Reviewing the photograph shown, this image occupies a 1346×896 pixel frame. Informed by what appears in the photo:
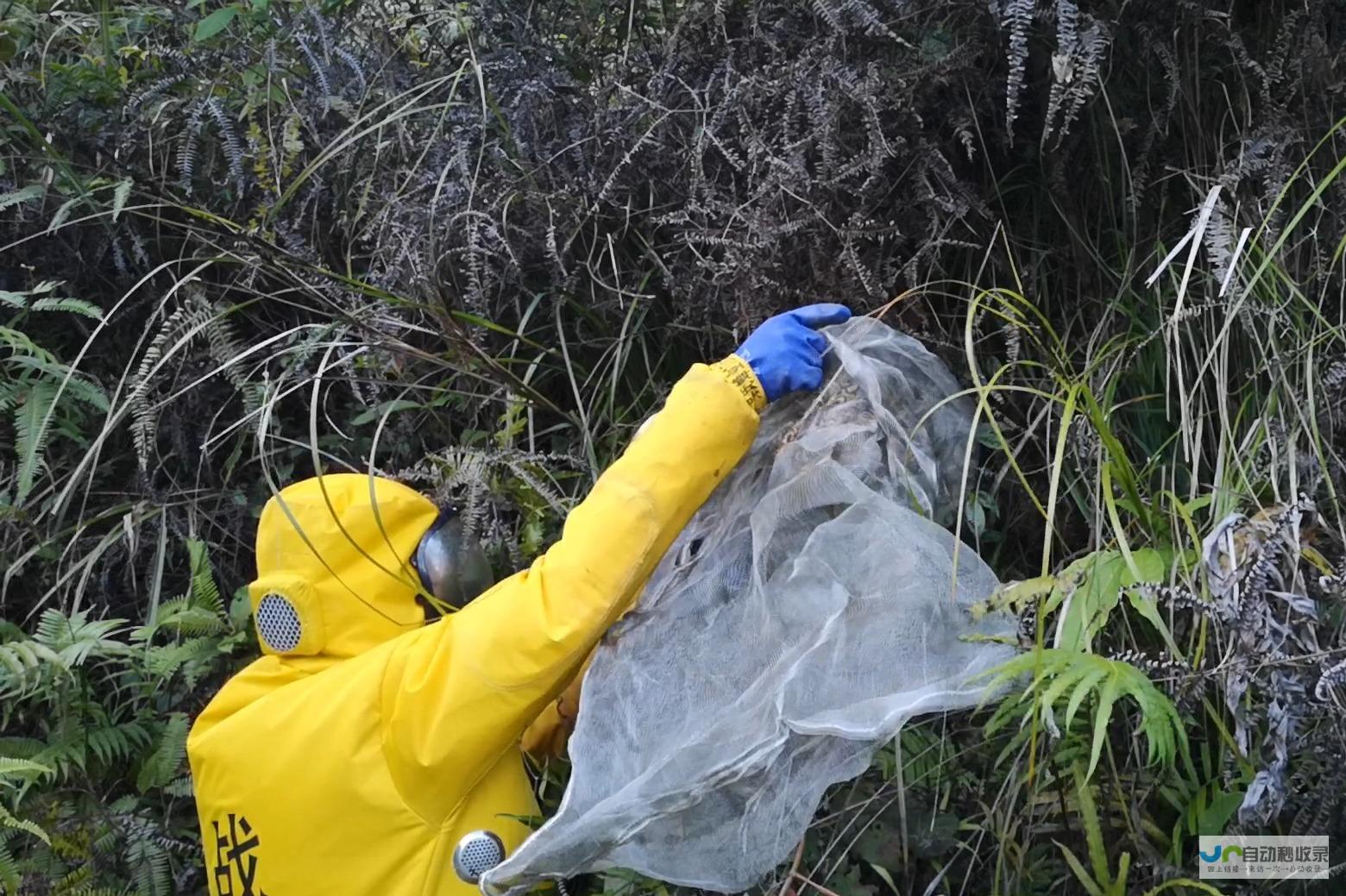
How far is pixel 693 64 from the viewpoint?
2301 millimetres

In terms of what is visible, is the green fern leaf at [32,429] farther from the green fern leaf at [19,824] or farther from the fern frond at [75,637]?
the green fern leaf at [19,824]

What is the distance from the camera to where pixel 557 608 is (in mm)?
1742

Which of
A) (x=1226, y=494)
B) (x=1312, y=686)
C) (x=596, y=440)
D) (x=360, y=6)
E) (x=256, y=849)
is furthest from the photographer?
(x=360, y=6)

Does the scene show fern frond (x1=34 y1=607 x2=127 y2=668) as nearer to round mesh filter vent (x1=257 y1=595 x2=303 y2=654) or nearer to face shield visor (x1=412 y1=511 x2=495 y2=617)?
round mesh filter vent (x1=257 y1=595 x2=303 y2=654)

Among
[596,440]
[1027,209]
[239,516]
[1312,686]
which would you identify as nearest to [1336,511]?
[1312,686]

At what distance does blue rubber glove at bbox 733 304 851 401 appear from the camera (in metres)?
1.86

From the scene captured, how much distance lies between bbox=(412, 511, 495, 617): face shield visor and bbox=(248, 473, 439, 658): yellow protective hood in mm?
26

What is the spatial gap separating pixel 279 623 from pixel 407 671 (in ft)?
0.95

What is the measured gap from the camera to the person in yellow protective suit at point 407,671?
5.76 feet

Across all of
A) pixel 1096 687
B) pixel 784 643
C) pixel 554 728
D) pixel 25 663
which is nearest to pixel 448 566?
pixel 554 728

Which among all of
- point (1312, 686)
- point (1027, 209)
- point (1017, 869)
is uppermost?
point (1027, 209)

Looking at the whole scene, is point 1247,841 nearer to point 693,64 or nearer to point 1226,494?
point 1226,494

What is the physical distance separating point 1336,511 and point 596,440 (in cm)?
130

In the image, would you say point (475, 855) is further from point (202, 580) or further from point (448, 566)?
point (202, 580)
